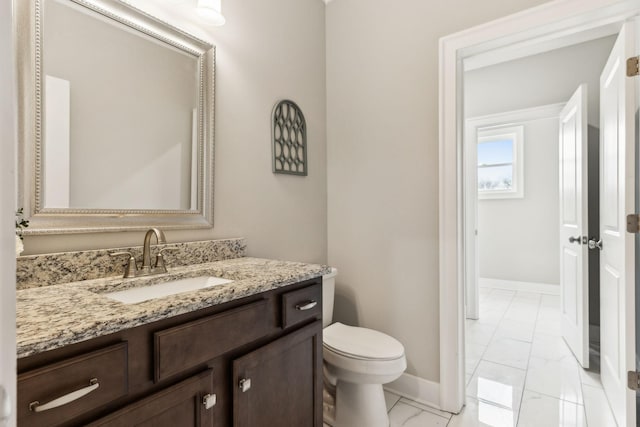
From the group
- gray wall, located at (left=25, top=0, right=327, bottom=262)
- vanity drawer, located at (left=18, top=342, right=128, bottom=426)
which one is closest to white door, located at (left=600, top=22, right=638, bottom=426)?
gray wall, located at (left=25, top=0, right=327, bottom=262)

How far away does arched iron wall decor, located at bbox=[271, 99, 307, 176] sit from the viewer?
1959 mm

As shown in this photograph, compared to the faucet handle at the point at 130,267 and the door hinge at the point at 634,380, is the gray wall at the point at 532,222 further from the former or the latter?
the faucet handle at the point at 130,267

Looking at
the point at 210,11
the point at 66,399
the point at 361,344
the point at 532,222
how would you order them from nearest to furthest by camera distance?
the point at 66,399 → the point at 210,11 → the point at 361,344 → the point at 532,222

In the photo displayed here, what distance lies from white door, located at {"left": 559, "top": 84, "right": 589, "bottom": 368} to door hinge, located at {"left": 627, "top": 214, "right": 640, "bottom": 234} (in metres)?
0.83

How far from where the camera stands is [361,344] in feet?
5.62

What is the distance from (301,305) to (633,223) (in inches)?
61.9

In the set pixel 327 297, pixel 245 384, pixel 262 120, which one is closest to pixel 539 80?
pixel 262 120

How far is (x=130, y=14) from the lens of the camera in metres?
1.31

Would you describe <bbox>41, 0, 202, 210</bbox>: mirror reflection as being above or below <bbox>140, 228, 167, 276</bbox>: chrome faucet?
above

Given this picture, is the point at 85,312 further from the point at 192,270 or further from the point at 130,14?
the point at 130,14

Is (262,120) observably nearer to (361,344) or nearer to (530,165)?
(361,344)

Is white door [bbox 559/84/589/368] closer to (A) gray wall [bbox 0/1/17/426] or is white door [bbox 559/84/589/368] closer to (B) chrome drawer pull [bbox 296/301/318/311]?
(B) chrome drawer pull [bbox 296/301/318/311]

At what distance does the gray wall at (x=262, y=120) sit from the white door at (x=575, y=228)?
1807mm

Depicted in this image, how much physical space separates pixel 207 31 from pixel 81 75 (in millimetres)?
636
